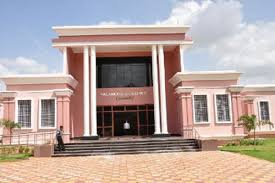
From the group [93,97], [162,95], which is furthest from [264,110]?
[93,97]

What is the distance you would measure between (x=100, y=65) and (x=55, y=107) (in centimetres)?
596

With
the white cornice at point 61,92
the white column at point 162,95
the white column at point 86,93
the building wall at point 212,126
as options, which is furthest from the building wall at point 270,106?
the white cornice at point 61,92

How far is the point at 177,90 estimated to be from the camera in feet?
71.2

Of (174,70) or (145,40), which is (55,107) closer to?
(145,40)

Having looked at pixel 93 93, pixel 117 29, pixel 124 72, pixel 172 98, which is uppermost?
pixel 117 29

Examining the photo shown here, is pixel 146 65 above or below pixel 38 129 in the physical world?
above

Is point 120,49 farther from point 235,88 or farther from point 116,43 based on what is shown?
point 235,88

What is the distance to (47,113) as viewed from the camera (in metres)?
20.8

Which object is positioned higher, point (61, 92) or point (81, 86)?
point (81, 86)

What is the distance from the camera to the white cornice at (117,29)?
74.4 ft

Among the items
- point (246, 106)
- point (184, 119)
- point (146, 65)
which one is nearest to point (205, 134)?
point (184, 119)

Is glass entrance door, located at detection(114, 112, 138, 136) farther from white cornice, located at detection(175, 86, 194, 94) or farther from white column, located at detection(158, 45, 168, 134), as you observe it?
white cornice, located at detection(175, 86, 194, 94)

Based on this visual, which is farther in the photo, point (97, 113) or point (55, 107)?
point (97, 113)

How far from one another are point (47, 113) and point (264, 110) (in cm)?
1585
